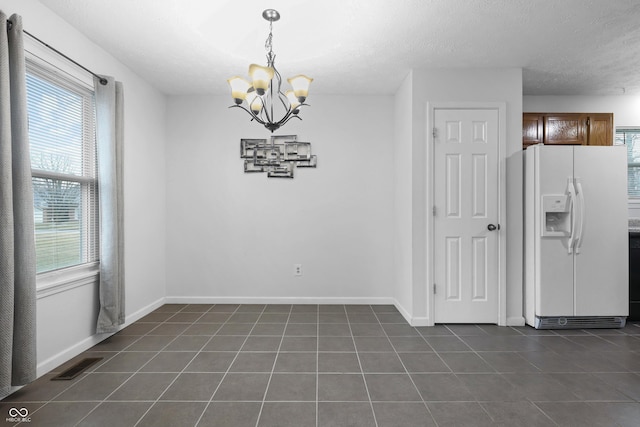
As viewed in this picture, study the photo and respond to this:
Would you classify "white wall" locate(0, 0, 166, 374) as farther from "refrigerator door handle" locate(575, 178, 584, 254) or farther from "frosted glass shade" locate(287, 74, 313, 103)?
"refrigerator door handle" locate(575, 178, 584, 254)

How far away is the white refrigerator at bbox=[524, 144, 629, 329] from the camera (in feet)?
10.6

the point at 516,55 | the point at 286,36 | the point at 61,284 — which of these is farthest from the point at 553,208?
the point at 61,284

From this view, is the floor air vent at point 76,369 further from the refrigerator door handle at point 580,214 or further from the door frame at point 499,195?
the refrigerator door handle at point 580,214

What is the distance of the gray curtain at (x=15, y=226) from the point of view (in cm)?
191

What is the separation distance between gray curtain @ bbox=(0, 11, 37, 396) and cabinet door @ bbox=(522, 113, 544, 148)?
481cm

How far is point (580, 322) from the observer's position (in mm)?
3291

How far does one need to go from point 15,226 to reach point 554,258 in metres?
4.34

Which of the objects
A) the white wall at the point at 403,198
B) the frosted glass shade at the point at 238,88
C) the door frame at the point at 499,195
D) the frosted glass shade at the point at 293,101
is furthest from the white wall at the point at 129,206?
the door frame at the point at 499,195

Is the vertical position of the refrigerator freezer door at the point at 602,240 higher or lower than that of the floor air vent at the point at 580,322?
higher

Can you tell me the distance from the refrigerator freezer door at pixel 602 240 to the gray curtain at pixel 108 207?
4.35 m

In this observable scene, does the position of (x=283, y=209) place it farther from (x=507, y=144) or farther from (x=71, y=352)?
(x=507, y=144)

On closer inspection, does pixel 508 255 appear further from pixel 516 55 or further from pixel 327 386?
pixel 327 386

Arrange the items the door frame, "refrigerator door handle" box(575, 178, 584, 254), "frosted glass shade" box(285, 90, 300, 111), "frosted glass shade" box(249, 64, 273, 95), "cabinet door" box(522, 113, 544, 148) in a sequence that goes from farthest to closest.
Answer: "cabinet door" box(522, 113, 544, 148)
the door frame
"refrigerator door handle" box(575, 178, 584, 254)
"frosted glass shade" box(285, 90, 300, 111)
"frosted glass shade" box(249, 64, 273, 95)

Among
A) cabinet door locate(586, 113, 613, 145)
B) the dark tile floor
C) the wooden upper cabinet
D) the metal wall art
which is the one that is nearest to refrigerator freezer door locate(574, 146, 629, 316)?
the dark tile floor
